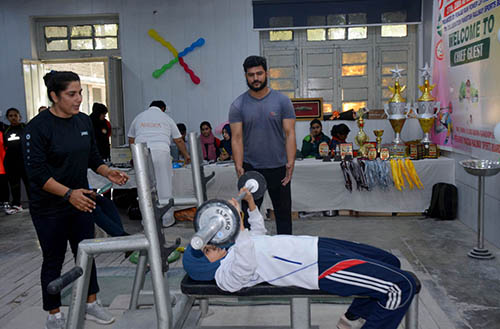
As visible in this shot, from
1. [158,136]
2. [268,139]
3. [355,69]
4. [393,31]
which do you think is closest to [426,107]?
[355,69]

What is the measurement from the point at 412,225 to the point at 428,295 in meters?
2.25

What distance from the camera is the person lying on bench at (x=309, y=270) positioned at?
2035 mm

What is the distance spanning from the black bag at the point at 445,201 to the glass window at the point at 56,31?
6529mm

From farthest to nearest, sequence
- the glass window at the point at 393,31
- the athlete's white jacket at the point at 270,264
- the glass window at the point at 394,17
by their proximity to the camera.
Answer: the glass window at the point at 393,31 → the glass window at the point at 394,17 → the athlete's white jacket at the point at 270,264

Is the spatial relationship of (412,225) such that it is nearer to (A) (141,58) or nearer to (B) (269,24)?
(B) (269,24)

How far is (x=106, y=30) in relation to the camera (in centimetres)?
829

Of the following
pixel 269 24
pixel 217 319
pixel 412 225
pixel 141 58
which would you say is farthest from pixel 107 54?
pixel 217 319

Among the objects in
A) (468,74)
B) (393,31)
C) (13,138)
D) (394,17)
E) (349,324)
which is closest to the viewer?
(349,324)

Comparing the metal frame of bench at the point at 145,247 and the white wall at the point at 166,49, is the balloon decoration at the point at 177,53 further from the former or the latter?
the metal frame of bench at the point at 145,247

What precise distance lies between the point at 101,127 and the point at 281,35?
126 inches

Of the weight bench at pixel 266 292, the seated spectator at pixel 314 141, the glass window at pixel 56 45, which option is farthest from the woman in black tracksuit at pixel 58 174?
the glass window at pixel 56 45

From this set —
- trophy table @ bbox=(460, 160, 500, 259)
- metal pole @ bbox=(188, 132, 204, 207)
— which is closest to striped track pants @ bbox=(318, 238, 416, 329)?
metal pole @ bbox=(188, 132, 204, 207)

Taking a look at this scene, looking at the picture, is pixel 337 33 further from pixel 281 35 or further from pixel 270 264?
pixel 270 264

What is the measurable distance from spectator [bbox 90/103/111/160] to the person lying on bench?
5193 millimetres
